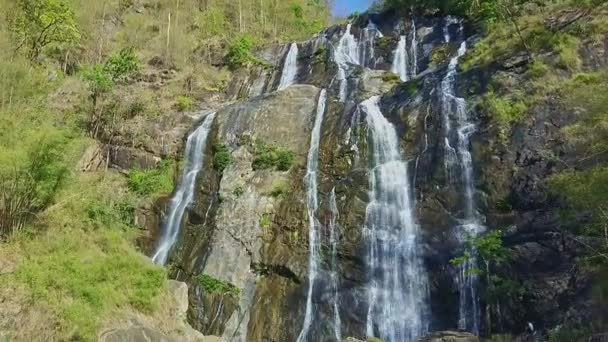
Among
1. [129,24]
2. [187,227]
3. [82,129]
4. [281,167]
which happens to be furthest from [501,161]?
[129,24]

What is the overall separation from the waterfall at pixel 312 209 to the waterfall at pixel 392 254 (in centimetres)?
153

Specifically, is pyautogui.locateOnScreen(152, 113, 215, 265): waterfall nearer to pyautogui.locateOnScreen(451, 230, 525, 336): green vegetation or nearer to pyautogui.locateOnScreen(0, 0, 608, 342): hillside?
pyautogui.locateOnScreen(0, 0, 608, 342): hillside

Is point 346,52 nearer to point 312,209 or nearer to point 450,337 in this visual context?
point 312,209

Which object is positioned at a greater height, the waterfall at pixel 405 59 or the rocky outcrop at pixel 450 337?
the waterfall at pixel 405 59

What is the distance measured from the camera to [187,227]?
17594mm

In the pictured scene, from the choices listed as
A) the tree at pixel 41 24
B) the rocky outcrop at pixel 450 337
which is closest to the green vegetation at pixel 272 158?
the rocky outcrop at pixel 450 337

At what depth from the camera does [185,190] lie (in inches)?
752

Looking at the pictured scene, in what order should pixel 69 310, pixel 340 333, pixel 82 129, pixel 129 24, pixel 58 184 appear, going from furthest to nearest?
pixel 129 24, pixel 82 129, pixel 340 333, pixel 58 184, pixel 69 310

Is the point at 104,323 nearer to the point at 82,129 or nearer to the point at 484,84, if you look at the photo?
the point at 484,84

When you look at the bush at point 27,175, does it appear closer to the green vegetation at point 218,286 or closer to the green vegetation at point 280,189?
the green vegetation at point 218,286

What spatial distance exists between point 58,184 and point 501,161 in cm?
1088

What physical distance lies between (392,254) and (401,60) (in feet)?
39.7

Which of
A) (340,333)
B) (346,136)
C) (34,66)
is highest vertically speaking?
(34,66)

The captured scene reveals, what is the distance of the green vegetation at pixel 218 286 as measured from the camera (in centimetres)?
1548
